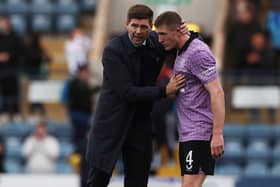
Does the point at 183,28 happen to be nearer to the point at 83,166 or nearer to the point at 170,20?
the point at 170,20

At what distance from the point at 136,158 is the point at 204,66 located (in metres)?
1.02

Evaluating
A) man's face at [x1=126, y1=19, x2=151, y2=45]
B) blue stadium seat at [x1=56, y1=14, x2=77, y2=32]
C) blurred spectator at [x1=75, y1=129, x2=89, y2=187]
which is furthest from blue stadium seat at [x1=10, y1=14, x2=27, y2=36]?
man's face at [x1=126, y1=19, x2=151, y2=45]

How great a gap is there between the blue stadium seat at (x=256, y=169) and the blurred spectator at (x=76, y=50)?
309 cm

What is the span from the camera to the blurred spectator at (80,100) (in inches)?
666

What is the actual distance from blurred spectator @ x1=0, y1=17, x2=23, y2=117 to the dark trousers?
760 cm

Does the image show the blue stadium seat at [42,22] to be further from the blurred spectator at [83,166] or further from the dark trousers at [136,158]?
the dark trousers at [136,158]

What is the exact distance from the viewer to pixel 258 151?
17469 mm

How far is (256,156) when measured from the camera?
686 inches

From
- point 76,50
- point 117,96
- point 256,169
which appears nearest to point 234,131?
point 256,169

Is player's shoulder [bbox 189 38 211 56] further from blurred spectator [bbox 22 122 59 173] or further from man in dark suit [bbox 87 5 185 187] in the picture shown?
blurred spectator [bbox 22 122 59 173]

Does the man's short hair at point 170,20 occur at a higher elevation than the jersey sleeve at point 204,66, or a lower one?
higher

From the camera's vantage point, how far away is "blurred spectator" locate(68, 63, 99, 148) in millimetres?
16906

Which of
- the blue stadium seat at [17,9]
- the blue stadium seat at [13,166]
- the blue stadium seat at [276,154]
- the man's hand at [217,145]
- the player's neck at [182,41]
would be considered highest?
the player's neck at [182,41]

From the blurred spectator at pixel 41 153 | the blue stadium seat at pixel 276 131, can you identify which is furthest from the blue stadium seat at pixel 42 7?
the blue stadium seat at pixel 276 131
